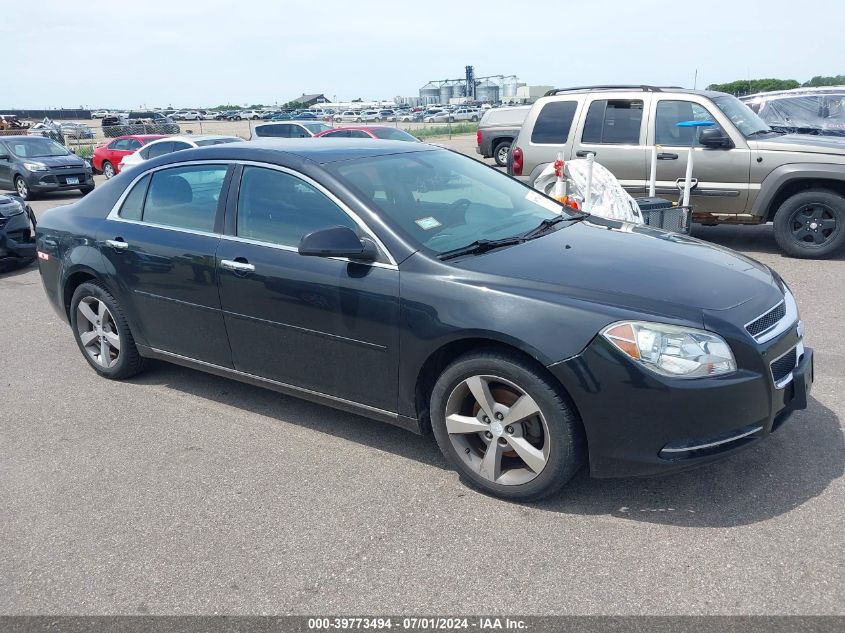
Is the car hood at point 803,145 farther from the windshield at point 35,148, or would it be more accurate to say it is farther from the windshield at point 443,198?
the windshield at point 35,148

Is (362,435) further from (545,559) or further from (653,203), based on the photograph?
(653,203)

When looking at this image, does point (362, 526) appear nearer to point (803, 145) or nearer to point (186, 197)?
point (186, 197)

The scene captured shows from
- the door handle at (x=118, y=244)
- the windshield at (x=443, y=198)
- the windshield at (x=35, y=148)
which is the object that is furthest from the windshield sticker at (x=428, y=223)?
the windshield at (x=35, y=148)

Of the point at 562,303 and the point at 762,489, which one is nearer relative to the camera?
the point at 562,303

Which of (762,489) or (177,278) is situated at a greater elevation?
(177,278)

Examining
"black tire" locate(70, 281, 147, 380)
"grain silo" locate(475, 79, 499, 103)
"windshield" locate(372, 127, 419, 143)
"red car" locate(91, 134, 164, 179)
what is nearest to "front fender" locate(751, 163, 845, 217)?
"black tire" locate(70, 281, 147, 380)

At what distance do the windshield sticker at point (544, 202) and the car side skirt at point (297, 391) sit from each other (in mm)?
1728

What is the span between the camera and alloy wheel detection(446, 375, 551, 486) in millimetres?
3365

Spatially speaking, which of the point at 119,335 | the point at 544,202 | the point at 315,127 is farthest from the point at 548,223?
the point at 315,127

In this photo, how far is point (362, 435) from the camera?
4324 mm

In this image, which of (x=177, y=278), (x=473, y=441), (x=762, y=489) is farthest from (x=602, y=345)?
(x=177, y=278)

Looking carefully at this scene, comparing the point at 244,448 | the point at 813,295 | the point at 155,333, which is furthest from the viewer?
the point at 813,295

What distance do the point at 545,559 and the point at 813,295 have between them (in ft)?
16.3

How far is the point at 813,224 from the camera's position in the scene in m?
8.25
